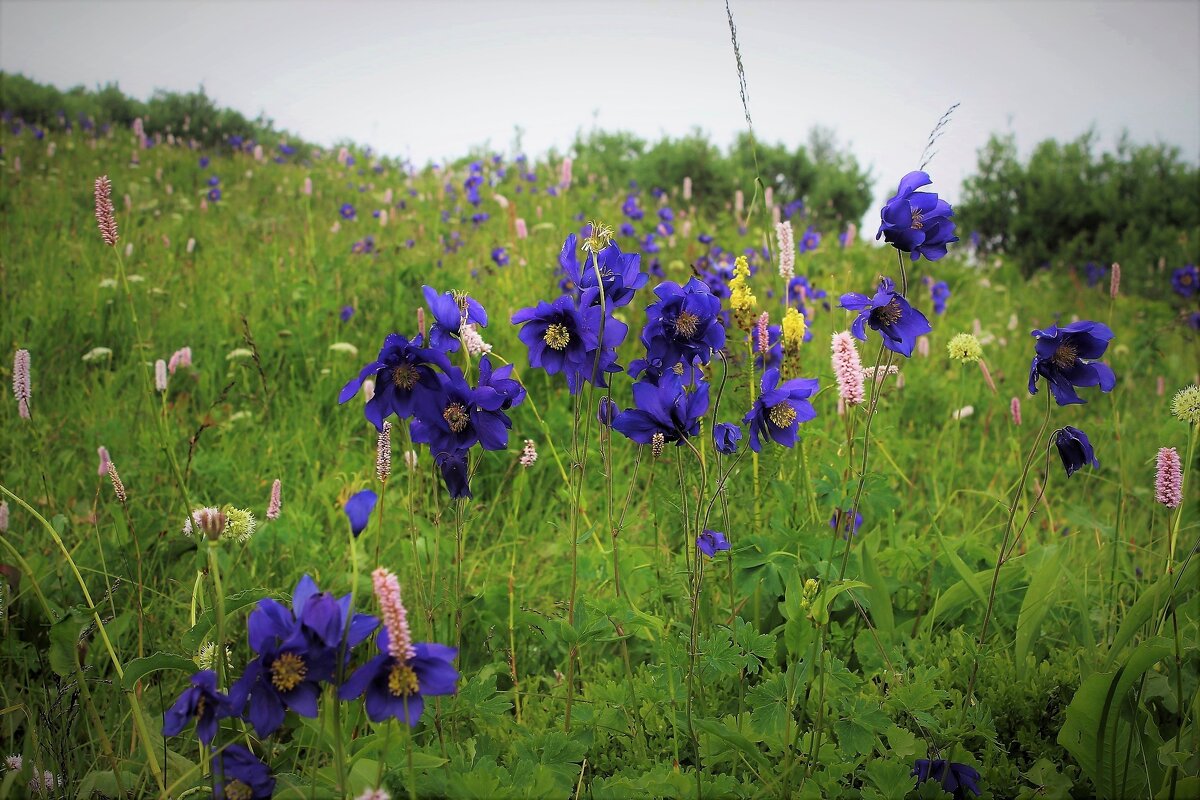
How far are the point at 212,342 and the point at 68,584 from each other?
216 centimetres

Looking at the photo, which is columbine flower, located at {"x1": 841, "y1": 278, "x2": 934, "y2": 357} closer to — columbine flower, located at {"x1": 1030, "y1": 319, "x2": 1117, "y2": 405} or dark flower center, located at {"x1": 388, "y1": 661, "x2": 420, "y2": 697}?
columbine flower, located at {"x1": 1030, "y1": 319, "x2": 1117, "y2": 405}

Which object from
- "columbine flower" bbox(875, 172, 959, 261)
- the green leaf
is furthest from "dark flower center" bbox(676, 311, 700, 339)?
the green leaf

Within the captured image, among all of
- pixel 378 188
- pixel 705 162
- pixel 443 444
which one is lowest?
pixel 443 444

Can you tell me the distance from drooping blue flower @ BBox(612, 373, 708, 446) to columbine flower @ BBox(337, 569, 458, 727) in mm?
561

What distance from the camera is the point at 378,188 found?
10008mm

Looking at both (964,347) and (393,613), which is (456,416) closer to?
(393,613)

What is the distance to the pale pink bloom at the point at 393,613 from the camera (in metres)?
0.91

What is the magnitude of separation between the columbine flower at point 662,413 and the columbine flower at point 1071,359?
744 millimetres

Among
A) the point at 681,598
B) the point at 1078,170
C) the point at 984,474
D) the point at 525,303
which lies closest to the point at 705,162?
the point at 1078,170

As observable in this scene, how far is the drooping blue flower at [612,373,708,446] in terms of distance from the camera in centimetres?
142

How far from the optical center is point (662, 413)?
4.69 feet

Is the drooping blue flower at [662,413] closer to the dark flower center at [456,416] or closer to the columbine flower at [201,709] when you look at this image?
the dark flower center at [456,416]

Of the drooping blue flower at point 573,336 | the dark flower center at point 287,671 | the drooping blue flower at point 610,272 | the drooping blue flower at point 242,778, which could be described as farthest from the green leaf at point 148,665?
the drooping blue flower at point 610,272

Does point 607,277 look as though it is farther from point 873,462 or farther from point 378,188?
point 378,188
